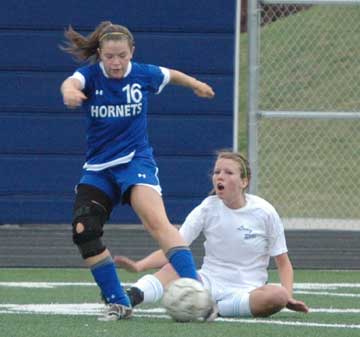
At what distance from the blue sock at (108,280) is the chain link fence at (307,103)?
5.96 m

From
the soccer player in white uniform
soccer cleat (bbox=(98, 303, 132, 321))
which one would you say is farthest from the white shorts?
soccer cleat (bbox=(98, 303, 132, 321))

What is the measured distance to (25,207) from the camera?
13867mm

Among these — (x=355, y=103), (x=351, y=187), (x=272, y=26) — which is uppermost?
(x=272, y=26)

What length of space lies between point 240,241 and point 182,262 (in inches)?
17.7

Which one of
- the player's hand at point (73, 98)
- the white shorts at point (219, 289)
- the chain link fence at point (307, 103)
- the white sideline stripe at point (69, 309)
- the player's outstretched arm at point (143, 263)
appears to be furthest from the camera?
the chain link fence at point (307, 103)

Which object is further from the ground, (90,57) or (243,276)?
(90,57)

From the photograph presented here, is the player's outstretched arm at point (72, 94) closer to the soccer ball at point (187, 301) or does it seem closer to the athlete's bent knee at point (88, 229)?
the athlete's bent knee at point (88, 229)

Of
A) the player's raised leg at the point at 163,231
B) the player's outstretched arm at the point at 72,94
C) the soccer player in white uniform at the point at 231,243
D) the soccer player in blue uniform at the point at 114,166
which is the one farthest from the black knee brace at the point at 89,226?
the player's outstretched arm at the point at 72,94

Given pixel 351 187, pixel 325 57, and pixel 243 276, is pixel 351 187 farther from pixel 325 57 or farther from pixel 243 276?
pixel 243 276

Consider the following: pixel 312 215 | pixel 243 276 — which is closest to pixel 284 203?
pixel 312 215

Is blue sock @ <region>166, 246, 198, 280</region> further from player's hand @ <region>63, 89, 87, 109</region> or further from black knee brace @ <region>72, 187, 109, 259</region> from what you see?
player's hand @ <region>63, 89, 87, 109</region>

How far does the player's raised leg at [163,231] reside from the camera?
287 inches

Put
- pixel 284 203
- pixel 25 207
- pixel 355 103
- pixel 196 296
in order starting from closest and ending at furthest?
pixel 196 296, pixel 25 207, pixel 284 203, pixel 355 103

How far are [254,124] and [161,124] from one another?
4.27 feet
